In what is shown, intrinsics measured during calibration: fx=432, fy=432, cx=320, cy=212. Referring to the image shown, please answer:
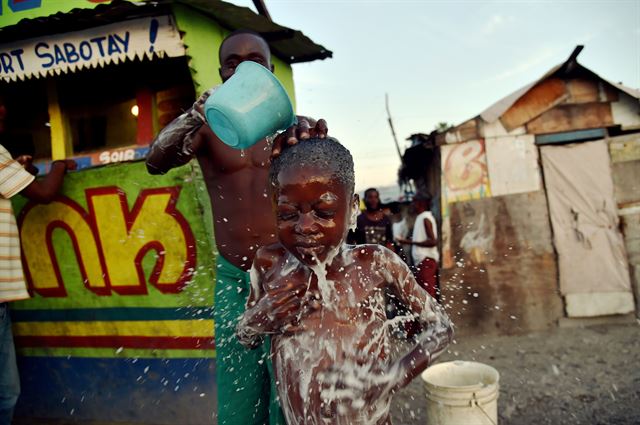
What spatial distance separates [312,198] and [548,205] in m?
5.77

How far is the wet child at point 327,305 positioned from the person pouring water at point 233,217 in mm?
446

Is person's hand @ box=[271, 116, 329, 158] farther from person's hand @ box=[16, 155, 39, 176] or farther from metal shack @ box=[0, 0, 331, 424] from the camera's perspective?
person's hand @ box=[16, 155, 39, 176]

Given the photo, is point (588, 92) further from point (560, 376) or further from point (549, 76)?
point (560, 376)

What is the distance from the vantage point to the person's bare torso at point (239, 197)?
2078 mm

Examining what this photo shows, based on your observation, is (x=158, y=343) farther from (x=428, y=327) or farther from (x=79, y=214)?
(x=428, y=327)

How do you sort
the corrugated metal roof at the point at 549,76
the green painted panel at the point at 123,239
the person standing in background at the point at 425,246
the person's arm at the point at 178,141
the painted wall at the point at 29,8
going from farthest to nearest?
the corrugated metal roof at the point at 549,76 < the person standing in background at the point at 425,246 < the painted wall at the point at 29,8 < the green painted panel at the point at 123,239 < the person's arm at the point at 178,141

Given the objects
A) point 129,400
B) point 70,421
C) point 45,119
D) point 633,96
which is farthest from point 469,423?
point 633,96

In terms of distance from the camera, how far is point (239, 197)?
2129 millimetres

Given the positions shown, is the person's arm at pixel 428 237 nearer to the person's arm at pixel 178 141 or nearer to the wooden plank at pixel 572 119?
the wooden plank at pixel 572 119

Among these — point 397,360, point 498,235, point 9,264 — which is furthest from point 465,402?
point 498,235

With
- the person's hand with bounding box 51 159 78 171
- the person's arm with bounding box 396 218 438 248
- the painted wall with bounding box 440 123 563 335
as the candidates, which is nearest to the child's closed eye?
the person's hand with bounding box 51 159 78 171

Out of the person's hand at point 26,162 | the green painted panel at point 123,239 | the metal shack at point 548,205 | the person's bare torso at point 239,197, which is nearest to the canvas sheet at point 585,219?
the metal shack at point 548,205

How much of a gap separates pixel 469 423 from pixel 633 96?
539cm

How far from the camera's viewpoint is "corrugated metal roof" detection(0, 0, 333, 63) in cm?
284
